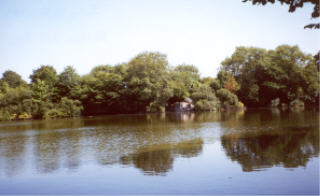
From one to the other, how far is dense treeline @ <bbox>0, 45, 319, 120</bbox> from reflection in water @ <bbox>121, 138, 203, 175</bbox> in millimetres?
32863

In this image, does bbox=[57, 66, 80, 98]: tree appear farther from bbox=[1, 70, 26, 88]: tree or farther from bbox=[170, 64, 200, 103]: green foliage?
bbox=[1, 70, 26, 88]: tree

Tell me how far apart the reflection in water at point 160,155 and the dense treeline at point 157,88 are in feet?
108

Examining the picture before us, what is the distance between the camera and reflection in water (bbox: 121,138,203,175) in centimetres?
1034

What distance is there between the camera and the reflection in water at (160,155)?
1034cm

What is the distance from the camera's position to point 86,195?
7.91 m

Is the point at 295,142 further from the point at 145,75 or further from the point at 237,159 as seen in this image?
the point at 145,75

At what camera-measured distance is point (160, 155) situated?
485 inches

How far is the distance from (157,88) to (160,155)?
120 ft

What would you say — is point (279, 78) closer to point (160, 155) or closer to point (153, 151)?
point (153, 151)

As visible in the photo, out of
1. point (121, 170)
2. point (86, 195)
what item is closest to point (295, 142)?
point (121, 170)

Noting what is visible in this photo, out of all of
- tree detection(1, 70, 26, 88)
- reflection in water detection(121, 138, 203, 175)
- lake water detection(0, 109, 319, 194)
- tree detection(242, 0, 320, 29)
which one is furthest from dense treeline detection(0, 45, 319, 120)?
tree detection(242, 0, 320, 29)

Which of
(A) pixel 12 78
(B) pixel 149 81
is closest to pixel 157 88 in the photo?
(B) pixel 149 81

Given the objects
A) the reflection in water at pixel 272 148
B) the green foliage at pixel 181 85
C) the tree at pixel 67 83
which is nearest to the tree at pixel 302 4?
the reflection in water at pixel 272 148

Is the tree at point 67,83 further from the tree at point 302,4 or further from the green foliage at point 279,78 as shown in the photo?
the tree at point 302,4
